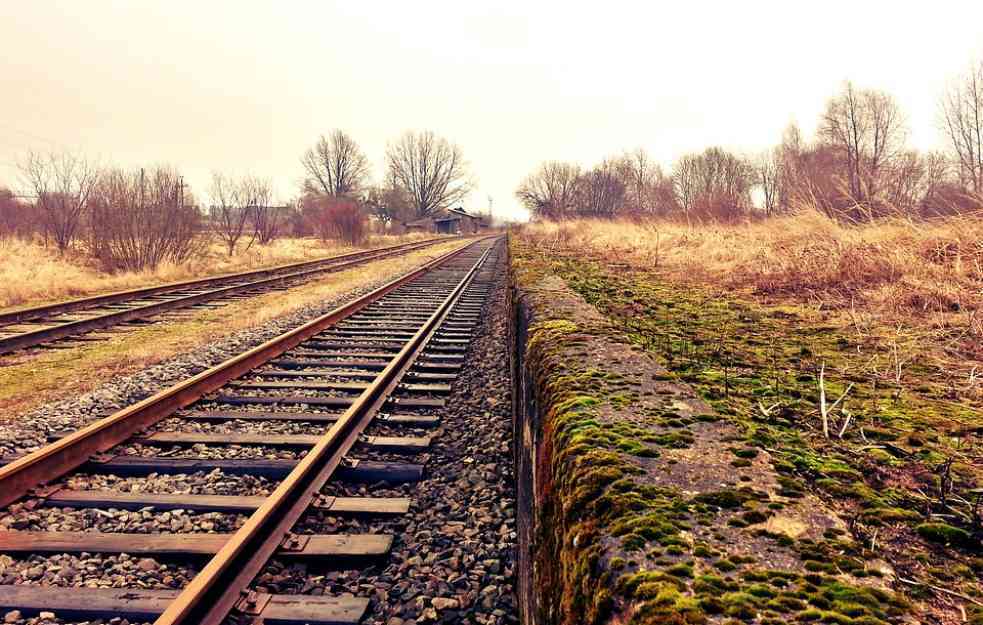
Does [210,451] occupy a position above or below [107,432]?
below

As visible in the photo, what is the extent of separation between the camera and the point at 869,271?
539 centimetres

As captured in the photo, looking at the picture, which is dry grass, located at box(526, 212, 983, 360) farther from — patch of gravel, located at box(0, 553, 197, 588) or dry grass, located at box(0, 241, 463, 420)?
dry grass, located at box(0, 241, 463, 420)

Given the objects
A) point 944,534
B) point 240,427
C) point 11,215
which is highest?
point 11,215

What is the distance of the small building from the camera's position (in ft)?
243

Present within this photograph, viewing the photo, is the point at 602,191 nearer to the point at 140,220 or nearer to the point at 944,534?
the point at 140,220

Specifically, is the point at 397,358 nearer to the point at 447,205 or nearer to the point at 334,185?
the point at 334,185

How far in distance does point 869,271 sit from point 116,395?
7471 mm

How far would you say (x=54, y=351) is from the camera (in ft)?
22.9

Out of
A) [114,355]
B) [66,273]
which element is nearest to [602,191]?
[66,273]

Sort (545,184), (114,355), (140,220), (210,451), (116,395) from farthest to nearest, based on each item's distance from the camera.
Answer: (545,184) < (140,220) < (114,355) < (116,395) < (210,451)

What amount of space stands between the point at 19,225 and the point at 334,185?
184ft

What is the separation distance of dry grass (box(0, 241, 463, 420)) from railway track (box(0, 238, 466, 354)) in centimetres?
54

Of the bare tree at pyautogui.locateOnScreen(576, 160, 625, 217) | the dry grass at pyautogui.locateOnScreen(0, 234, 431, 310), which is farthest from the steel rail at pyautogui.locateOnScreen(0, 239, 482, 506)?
the bare tree at pyautogui.locateOnScreen(576, 160, 625, 217)

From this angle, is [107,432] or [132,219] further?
[132,219]
